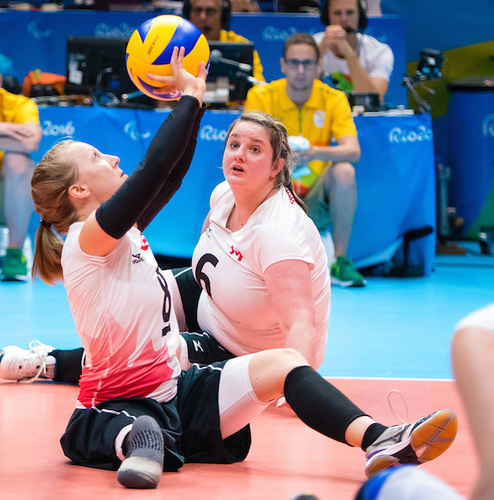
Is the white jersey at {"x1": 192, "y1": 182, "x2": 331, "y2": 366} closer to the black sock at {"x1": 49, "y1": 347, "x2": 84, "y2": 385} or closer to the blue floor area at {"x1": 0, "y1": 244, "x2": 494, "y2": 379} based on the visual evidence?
the black sock at {"x1": 49, "y1": 347, "x2": 84, "y2": 385}

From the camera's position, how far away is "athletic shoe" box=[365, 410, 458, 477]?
77.7 inches

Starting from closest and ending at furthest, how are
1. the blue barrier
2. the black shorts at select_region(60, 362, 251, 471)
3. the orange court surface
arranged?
the orange court surface, the black shorts at select_region(60, 362, 251, 471), the blue barrier

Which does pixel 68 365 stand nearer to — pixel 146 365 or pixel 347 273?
pixel 146 365

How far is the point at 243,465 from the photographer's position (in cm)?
232

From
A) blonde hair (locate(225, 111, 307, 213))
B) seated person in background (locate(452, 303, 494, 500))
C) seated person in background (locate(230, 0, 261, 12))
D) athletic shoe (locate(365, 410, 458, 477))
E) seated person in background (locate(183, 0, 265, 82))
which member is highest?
seated person in background (locate(230, 0, 261, 12))

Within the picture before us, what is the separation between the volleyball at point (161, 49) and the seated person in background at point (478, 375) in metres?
1.56

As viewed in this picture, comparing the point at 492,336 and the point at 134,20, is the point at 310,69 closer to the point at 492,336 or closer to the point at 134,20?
the point at 134,20

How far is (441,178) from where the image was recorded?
23.9 ft

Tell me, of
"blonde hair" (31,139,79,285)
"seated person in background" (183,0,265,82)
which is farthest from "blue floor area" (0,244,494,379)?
"seated person in background" (183,0,265,82)

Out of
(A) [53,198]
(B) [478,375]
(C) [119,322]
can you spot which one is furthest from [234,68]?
(B) [478,375]

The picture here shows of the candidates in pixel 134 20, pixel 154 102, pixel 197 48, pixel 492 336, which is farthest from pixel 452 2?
pixel 492 336

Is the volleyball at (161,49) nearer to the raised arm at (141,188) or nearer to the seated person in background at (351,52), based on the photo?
the raised arm at (141,188)

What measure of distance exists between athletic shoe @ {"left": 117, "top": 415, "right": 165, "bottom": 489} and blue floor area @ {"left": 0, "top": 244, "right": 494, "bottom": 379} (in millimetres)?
1431

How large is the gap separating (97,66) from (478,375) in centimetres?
504
